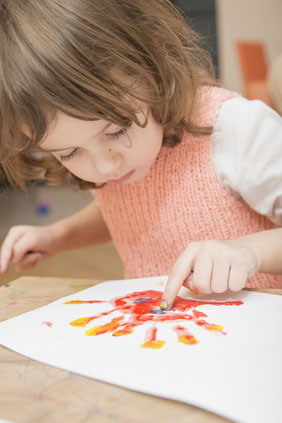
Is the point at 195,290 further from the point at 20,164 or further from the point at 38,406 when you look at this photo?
the point at 20,164

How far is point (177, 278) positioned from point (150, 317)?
0.18 feet

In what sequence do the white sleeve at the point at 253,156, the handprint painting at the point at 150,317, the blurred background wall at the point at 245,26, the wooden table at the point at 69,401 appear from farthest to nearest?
the blurred background wall at the point at 245,26 < the white sleeve at the point at 253,156 < the handprint painting at the point at 150,317 < the wooden table at the point at 69,401

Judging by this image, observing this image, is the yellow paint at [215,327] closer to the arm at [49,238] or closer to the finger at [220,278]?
the finger at [220,278]

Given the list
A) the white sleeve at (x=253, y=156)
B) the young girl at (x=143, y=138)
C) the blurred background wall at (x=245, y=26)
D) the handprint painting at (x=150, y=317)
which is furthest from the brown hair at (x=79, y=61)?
the blurred background wall at (x=245, y=26)

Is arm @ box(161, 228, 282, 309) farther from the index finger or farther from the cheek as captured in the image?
the cheek

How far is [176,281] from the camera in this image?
486 mm

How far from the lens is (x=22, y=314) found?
0.50m

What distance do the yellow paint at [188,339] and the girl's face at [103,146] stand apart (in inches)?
10.1

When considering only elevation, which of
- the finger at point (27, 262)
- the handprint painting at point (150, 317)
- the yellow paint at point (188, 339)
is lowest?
the finger at point (27, 262)

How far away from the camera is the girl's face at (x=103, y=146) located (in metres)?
0.54

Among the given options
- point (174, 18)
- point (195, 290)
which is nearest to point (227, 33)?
point (174, 18)

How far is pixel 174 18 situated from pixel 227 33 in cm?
386

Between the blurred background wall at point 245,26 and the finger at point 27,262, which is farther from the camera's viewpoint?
the blurred background wall at point 245,26

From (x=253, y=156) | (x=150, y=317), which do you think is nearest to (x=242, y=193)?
(x=253, y=156)
